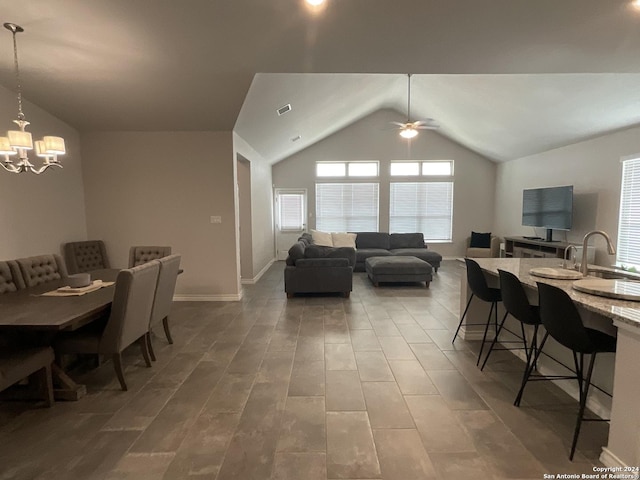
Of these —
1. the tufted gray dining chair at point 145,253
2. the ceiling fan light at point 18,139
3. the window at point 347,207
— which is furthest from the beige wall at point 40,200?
the window at point 347,207

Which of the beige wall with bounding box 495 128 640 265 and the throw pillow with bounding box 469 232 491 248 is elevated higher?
the beige wall with bounding box 495 128 640 265

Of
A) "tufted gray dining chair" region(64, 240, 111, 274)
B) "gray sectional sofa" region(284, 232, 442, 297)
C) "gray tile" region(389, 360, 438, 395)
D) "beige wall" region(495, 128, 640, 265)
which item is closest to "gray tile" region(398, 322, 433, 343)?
"gray tile" region(389, 360, 438, 395)

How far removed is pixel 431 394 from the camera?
2.52m

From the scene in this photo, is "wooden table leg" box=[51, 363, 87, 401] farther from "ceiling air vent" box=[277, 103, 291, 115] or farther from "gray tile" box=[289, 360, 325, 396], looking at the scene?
"ceiling air vent" box=[277, 103, 291, 115]

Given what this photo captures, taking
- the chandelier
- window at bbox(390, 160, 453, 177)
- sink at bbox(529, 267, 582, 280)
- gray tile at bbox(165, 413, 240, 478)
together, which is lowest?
gray tile at bbox(165, 413, 240, 478)

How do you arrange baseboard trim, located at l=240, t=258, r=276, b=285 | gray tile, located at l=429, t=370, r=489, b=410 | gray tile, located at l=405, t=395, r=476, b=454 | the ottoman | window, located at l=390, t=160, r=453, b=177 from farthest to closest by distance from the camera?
Answer: window, located at l=390, t=160, r=453, b=177 → baseboard trim, located at l=240, t=258, r=276, b=285 → the ottoman → gray tile, located at l=429, t=370, r=489, b=410 → gray tile, located at l=405, t=395, r=476, b=454

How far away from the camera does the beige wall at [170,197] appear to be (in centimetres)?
497

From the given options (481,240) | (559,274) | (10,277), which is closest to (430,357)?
(559,274)

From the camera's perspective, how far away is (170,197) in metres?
5.04

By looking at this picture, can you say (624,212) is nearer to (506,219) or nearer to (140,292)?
(506,219)

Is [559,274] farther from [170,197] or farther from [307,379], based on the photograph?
[170,197]

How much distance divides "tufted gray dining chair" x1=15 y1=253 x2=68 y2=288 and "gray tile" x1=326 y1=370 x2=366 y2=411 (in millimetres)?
2994

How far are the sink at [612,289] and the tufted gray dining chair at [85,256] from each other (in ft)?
18.8

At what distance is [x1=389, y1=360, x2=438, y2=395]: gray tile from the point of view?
258cm
